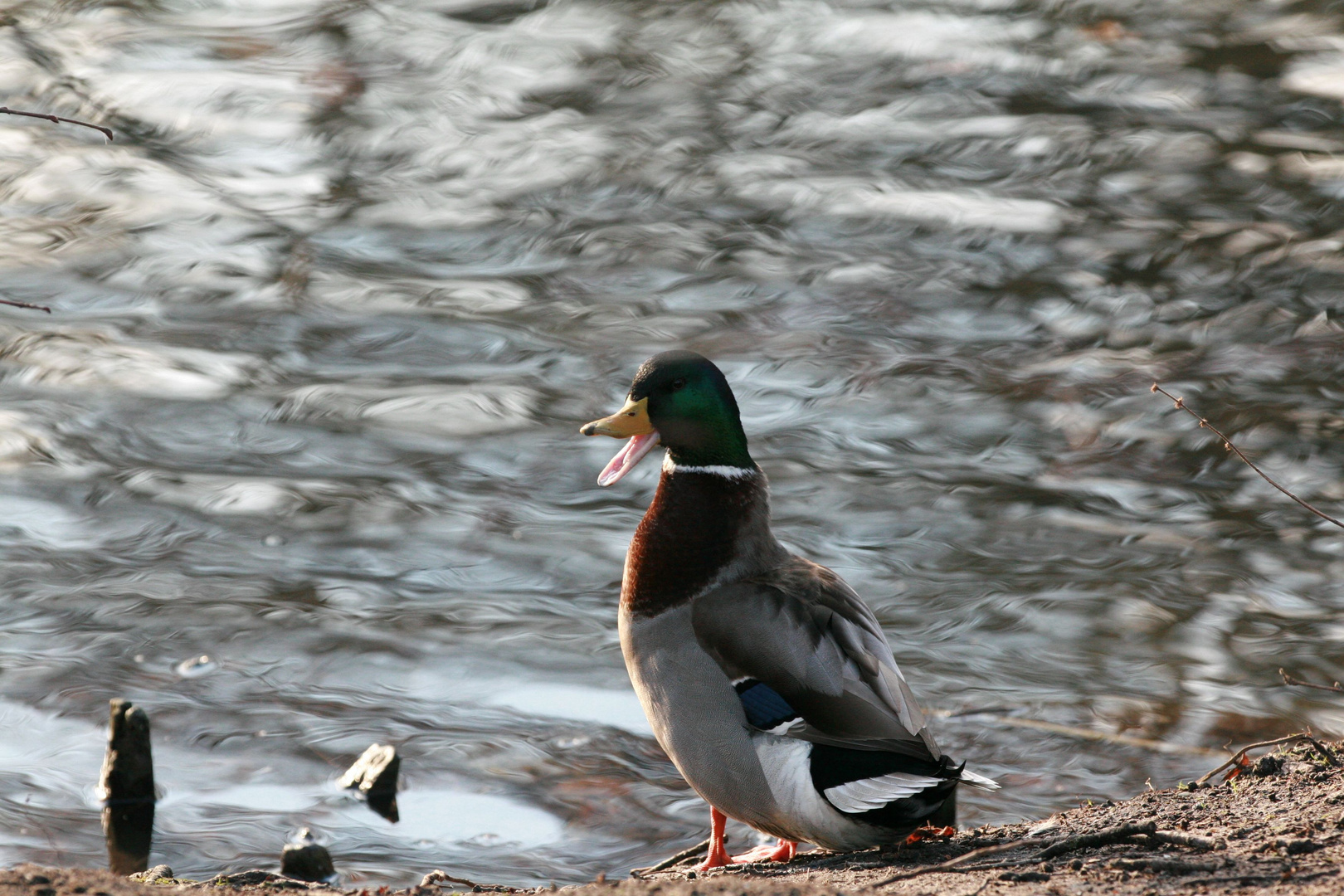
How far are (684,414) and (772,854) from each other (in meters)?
1.11

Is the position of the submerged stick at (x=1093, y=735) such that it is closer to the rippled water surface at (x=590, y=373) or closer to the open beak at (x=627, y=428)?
the rippled water surface at (x=590, y=373)

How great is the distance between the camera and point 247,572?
6301mm

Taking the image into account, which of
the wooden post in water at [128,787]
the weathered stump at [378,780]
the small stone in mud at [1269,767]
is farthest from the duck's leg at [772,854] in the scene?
the wooden post in water at [128,787]

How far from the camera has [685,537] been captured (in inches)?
153

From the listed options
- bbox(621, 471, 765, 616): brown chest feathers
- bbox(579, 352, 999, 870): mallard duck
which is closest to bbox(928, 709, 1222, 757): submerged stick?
bbox(579, 352, 999, 870): mallard duck

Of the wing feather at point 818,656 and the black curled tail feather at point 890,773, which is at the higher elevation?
the wing feather at point 818,656

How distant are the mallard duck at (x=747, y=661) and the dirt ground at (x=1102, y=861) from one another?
0.13m

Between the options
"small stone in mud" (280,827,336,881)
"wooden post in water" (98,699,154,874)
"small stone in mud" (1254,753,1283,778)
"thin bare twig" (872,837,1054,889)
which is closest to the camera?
"thin bare twig" (872,837,1054,889)

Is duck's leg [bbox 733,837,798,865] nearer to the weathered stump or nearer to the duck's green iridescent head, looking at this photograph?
the duck's green iridescent head

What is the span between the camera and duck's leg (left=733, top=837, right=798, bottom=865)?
388 cm

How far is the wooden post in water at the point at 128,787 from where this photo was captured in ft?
15.3

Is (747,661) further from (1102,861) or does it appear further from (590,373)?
(590,373)

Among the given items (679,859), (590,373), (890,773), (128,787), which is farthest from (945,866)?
(590,373)

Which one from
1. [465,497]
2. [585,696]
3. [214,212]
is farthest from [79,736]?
[214,212]
